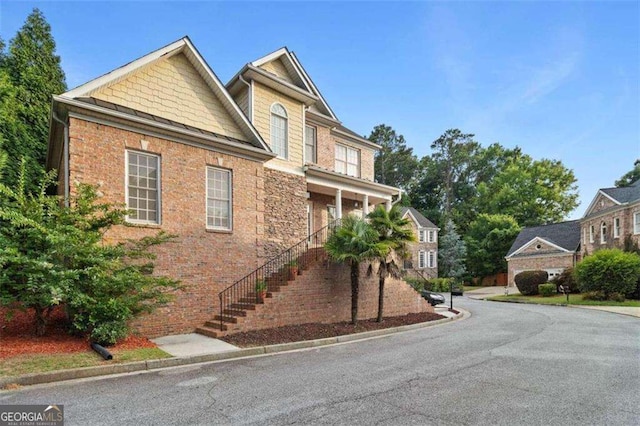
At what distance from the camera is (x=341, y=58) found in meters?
14.6

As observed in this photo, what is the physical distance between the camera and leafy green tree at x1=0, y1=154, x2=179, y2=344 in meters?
7.55

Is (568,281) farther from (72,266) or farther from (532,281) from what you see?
(72,266)

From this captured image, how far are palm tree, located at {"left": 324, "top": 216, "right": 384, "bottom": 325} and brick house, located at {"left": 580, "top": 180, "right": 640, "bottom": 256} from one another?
80.9 feet

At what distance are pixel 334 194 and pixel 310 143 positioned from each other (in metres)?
2.61

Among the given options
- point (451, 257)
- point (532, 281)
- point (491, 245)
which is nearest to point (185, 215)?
point (532, 281)

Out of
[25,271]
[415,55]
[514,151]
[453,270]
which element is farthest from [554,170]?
[25,271]

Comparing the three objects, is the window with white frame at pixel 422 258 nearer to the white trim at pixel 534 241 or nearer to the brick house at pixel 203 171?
the white trim at pixel 534 241

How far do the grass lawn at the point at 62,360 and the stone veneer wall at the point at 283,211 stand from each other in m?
5.63

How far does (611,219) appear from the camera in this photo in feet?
94.9

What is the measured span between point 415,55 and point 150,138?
35.2 feet

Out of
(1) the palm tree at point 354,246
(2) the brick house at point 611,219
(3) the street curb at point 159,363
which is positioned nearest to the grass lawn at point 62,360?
(3) the street curb at point 159,363

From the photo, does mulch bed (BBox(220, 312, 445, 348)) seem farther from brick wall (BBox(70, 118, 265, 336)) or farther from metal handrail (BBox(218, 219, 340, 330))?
brick wall (BBox(70, 118, 265, 336))

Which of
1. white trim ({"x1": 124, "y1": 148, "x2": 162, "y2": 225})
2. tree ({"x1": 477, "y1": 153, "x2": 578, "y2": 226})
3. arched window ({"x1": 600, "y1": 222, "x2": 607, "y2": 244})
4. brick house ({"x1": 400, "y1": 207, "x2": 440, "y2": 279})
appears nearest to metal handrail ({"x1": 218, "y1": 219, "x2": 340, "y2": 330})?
white trim ({"x1": 124, "y1": 148, "x2": 162, "y2": 225})

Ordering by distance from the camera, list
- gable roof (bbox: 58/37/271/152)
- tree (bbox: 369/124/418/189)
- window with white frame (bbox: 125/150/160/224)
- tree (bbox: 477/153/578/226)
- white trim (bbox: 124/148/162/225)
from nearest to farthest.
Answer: gable roof (bbox: 58/37/271/152)
white trim (bbox: 124/148/162/225)
window with white frame (bbox: 125/150/160/224)
tree (bbox: 477/153/578/226)
tree (bbox: 369/124/418/189)
